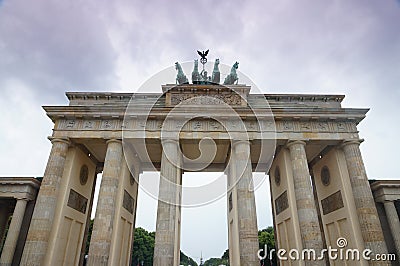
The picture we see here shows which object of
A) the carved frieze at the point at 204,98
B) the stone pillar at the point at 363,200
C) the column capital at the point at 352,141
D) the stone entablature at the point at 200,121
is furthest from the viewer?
the carved frieze at the point at 204,98

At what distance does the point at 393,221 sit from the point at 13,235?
2481cm

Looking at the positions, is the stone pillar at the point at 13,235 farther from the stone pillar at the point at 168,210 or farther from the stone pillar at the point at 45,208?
the stone pillar at the point at 168,210

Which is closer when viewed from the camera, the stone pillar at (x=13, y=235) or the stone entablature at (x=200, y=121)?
the stone pillar at (x=13, y=235)

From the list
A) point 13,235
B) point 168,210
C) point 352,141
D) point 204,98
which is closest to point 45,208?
point 13,235

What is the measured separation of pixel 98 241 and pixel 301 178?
1326cm

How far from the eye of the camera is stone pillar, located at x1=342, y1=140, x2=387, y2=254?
49.5ft

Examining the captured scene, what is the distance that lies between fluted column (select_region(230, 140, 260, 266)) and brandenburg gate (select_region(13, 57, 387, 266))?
6 centimetres

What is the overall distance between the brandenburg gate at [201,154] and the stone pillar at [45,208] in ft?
0.20

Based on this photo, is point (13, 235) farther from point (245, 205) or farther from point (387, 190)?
point (387, 190)

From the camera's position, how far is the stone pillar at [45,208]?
14.4 meters

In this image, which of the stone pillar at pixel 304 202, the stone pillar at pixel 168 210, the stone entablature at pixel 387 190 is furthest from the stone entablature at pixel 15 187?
the stone entablature at pixel 387 190

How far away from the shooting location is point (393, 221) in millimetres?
16938

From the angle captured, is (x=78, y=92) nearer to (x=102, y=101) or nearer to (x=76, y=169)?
(x=102, y=101)

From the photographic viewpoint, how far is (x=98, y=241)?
14.8m
